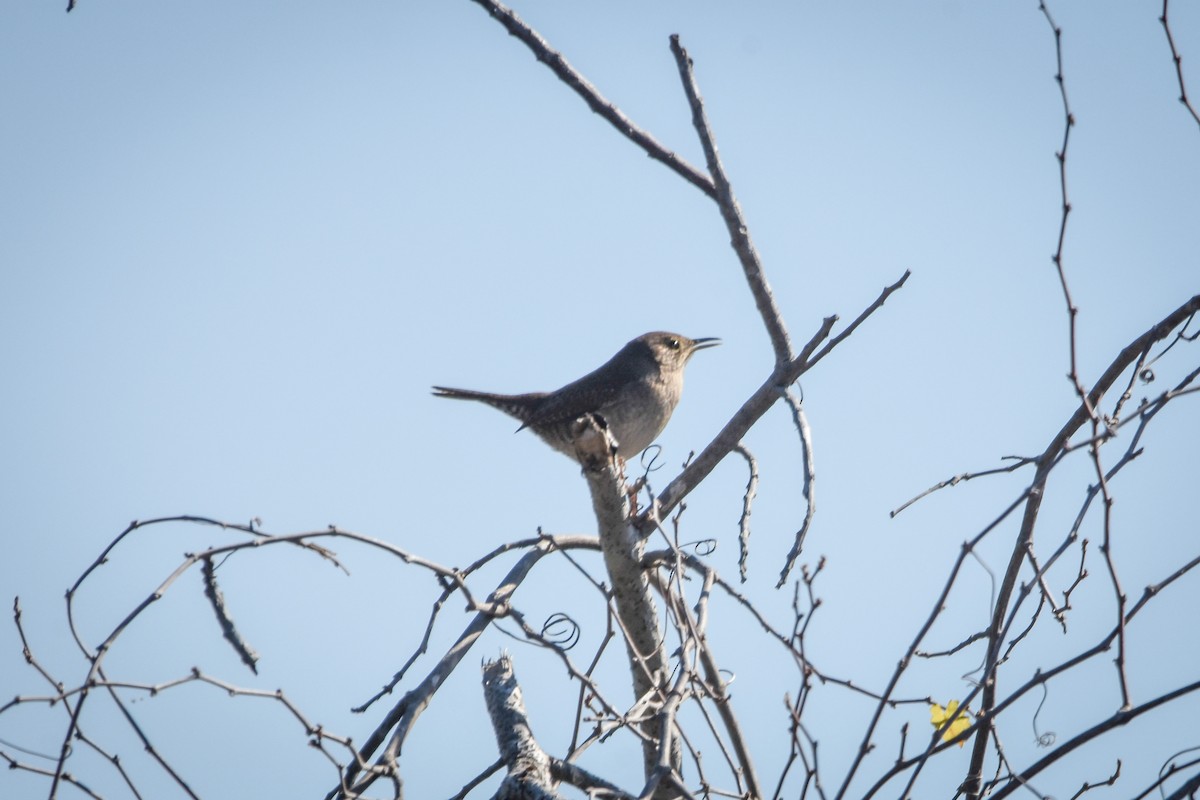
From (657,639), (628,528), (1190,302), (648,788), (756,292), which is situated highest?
(756,292)

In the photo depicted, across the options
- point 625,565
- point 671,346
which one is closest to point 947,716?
point 625,565

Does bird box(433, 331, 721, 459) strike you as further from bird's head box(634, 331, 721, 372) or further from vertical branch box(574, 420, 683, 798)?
vertical branch box(574, 420, 683, 798)

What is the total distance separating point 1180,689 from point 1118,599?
241 mm

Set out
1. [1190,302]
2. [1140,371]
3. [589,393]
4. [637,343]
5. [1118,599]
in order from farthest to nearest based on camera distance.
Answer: [637,343], [589,393], [1190,302], [1140,371], [1118,599]

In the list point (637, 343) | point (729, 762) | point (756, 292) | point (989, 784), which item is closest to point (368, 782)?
point (729, 762)

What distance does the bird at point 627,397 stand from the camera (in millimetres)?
6297

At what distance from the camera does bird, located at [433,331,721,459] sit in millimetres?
6297

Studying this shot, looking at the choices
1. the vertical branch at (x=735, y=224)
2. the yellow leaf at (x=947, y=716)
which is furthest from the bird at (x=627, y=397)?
the yellow leaf at (x=947, y=716)

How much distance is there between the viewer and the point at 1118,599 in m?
2.54

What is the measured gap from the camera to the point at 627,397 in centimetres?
637

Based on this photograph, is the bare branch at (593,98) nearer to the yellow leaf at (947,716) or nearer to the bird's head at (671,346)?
the yellow leaf at (947,716)

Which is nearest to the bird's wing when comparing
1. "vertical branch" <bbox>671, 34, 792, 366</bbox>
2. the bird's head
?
the bird's head

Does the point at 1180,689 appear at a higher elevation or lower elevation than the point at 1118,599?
lower

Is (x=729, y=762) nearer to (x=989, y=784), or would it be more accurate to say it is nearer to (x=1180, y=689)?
(x=989, y=784)
